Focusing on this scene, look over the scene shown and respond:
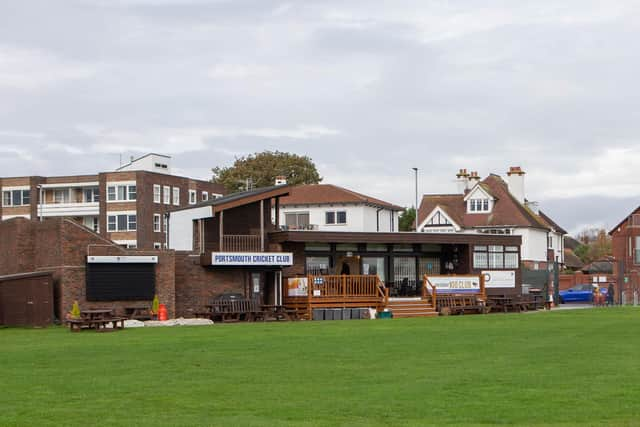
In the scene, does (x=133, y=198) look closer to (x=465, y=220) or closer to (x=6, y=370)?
(x=465, y=220)

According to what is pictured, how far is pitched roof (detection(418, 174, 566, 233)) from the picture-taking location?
87.5 metres

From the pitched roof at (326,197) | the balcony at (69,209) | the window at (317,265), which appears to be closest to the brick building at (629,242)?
the pitched roof at (326,197)

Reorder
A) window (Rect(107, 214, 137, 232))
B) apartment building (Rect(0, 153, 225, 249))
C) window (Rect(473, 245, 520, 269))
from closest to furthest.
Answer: window (Rect(473, 245, 520, 269)), apartment building (Rect(0, 153, 225, 249)), window (Rect(107, 214, 137, 232))

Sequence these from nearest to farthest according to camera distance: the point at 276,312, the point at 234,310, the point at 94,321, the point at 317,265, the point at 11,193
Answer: the point at 94,321 → the point at 234,310 → the point at 276,312 → the point at 317,265 → the point at 11,193

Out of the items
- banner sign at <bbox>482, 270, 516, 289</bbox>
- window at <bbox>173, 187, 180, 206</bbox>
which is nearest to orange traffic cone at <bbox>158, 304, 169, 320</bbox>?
banner sign at <bbox>482, 270, 516, 289</bbox>

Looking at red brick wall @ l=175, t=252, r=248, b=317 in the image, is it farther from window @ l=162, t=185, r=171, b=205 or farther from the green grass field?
window @ l=162, t=185, r=171, b=205

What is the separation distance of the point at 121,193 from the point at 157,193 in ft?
11.0

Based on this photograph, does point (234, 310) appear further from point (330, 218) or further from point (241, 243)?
point (330, 218)

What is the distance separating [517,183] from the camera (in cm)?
9162

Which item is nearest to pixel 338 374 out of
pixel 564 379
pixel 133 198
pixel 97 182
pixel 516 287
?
pixel 564 379

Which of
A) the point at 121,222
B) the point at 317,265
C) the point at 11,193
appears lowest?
the point at 317,265

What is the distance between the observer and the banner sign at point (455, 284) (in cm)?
4906

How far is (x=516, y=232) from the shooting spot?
286 feet

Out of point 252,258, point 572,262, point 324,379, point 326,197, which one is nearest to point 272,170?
point 326,197
